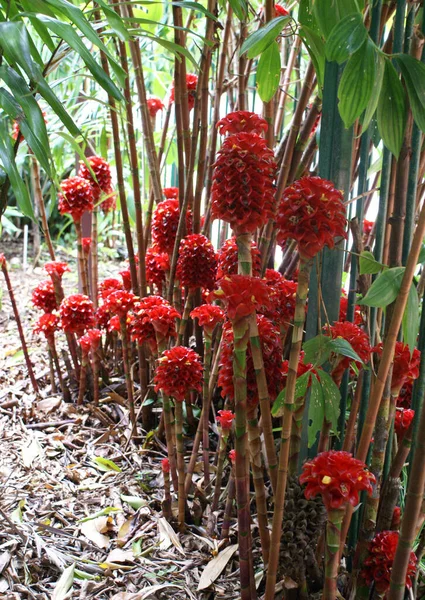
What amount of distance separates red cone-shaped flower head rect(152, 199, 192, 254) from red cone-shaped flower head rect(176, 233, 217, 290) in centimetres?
14

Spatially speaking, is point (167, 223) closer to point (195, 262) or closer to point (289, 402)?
point (195, 262)

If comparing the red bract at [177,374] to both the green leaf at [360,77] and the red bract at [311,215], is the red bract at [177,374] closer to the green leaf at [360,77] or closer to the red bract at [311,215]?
the red bract at [311,215]

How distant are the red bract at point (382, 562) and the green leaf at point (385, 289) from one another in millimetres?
358

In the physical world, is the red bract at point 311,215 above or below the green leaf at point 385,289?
above

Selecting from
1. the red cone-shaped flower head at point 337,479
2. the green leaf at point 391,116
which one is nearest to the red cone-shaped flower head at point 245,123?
the green leaf at point 391,116

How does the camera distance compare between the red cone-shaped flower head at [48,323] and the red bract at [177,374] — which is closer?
the red bract at [177,374]

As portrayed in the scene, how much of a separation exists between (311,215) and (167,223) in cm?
74

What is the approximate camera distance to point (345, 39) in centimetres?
51

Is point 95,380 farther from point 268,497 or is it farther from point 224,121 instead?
point 224,121

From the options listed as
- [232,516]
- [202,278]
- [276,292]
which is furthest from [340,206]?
[232,516]

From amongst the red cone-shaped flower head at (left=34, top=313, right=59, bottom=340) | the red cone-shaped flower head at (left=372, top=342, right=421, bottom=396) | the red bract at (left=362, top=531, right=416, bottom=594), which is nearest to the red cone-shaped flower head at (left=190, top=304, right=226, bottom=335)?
the red cone-shaped flower head at (left=372, top=342, right=421, bottom=396)

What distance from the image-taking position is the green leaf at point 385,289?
584mm

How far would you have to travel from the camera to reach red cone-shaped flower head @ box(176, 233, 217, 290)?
44.1 inches

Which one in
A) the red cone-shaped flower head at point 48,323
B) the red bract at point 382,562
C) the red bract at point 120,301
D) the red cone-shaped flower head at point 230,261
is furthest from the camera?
the red cone-shaped flower head at point 48,323
